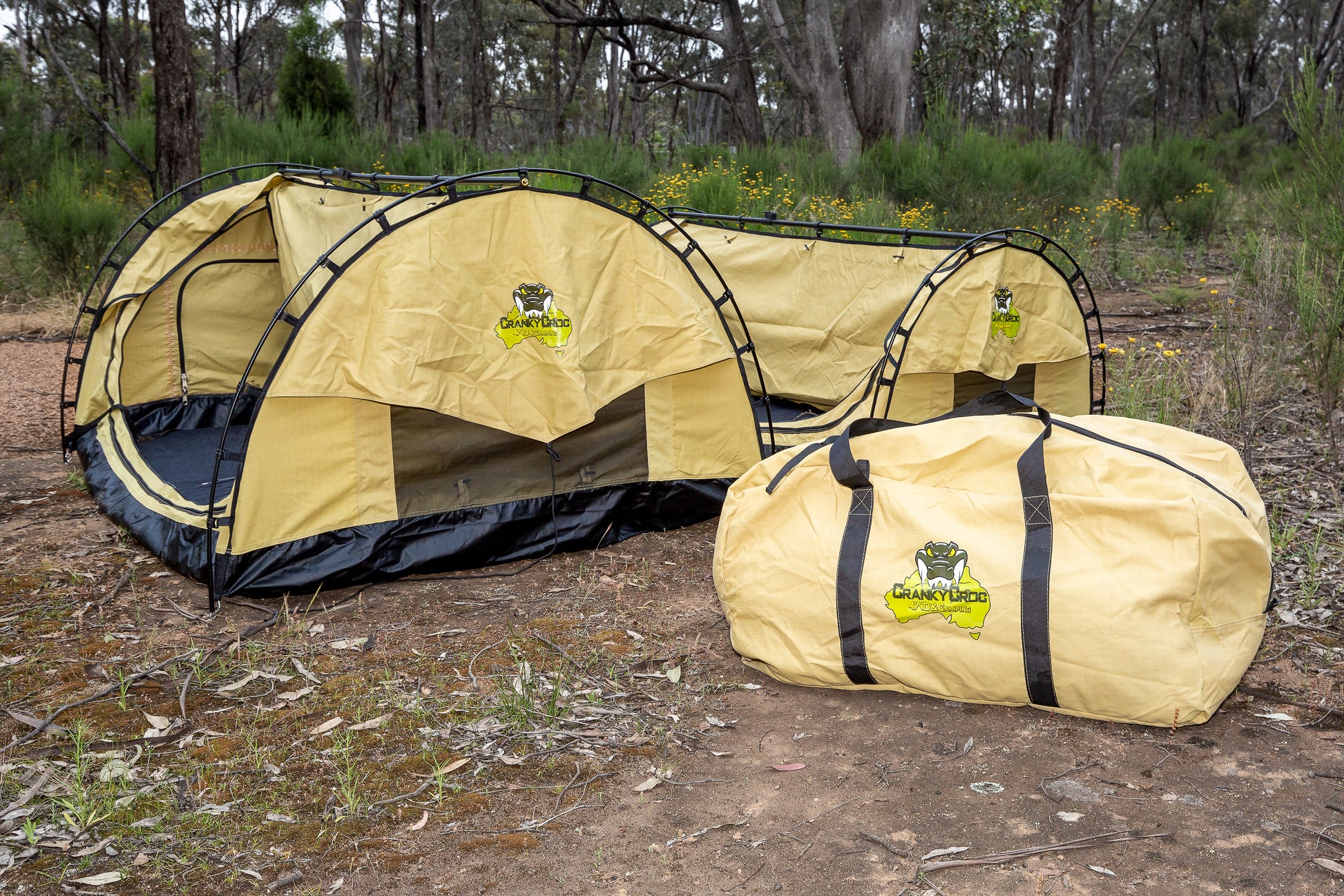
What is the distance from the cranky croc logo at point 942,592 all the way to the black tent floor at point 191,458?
3088 millimetres

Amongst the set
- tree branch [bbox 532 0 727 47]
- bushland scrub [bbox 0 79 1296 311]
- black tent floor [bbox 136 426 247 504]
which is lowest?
black tent floor [bbox 136 426 247 504]

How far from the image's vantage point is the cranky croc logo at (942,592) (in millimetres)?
3129

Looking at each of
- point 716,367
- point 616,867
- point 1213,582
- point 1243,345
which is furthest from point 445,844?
point 1243,345

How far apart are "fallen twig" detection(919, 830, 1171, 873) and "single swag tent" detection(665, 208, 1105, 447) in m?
2.80

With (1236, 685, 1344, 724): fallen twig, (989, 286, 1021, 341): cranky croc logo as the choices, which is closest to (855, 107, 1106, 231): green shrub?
(989, 286, 1021, 341): cranky croc logo

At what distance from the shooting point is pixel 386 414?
4.41 m

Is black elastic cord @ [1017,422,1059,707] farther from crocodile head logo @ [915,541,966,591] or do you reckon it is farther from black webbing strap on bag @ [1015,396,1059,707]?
crocodile head logo @ [915,541,966,591]

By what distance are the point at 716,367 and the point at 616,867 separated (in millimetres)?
2939

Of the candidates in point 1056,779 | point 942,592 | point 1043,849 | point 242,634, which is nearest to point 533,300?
point 242,634

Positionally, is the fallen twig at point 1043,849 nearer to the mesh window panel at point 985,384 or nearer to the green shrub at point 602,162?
the mesh window panel at point 985,384

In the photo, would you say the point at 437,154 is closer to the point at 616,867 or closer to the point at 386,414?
the point at 386,414

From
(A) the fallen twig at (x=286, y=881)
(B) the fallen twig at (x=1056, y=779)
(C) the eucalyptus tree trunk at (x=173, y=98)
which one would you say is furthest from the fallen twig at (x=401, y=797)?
(C) the eucalyptus tree trunk at (x=173, y=98)

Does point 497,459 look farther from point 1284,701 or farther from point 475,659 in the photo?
point 1284,701

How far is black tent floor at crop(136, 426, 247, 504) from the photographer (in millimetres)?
5031
